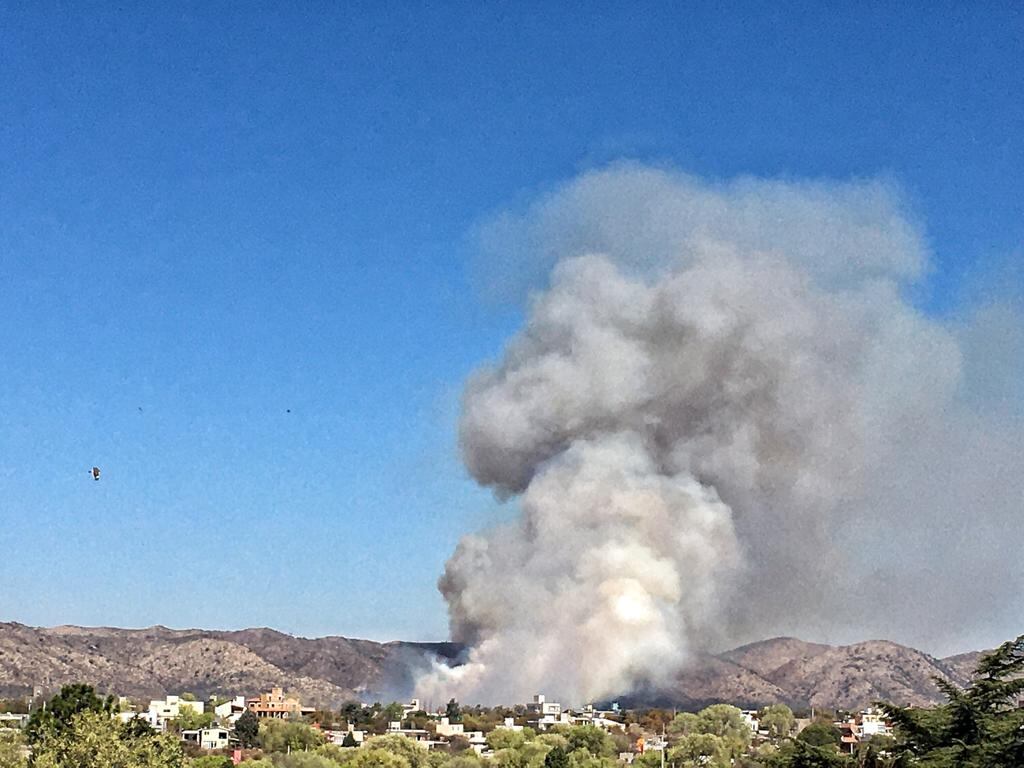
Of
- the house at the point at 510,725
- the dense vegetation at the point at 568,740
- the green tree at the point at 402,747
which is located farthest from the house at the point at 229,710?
the green tree at the point at 402,747

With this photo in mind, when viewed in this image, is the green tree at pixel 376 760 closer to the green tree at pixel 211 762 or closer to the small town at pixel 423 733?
the small town at pixel 423 733

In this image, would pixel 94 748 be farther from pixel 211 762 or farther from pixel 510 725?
pixel 510 725

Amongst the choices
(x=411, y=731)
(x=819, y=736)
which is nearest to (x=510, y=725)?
Answer: (x=411, y=731)

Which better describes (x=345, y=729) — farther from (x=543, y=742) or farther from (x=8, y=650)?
(x=8, y=650)

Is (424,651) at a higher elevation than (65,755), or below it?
higher

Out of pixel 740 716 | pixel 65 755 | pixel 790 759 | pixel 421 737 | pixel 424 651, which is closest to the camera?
pixel 790 759

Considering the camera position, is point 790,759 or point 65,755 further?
point 65,755

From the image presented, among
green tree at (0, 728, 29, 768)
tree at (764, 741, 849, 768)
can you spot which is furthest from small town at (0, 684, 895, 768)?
tree at (764, 741, 849, 768)

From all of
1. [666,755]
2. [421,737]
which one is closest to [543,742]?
[666,755]
